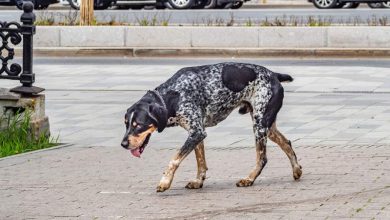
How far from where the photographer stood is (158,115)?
34.0 ft

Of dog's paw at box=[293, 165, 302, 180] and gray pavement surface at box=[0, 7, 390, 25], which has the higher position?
dog's paw at box=[293, 165, 302, 180]

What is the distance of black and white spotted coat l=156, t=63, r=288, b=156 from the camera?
10.5 m

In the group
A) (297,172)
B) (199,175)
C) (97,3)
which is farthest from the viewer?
(97,3)

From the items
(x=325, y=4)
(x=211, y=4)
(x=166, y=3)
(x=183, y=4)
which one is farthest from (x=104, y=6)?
(x=325, y=4)

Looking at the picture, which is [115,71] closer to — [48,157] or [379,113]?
[379,113]

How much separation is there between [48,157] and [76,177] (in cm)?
135

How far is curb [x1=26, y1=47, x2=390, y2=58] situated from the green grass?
445 inches

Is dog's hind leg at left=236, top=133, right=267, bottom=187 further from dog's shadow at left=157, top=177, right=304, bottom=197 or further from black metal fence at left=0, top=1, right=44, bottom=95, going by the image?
black metal fence at left=0, top=1, right=44, bottom=95

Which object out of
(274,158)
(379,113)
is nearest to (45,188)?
(274,158)

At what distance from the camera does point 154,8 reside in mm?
41094

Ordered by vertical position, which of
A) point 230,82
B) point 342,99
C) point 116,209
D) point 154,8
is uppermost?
point 230,82

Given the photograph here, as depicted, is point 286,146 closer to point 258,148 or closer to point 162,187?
point 258,148

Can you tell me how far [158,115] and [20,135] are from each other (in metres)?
3.59

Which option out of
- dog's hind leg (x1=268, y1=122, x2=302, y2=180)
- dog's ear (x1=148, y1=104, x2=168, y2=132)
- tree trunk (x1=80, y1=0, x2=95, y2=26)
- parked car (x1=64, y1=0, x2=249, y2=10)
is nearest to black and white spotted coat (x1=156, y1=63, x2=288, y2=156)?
dog's ear (x1=148, y1=104, x2=168, y2=132)
